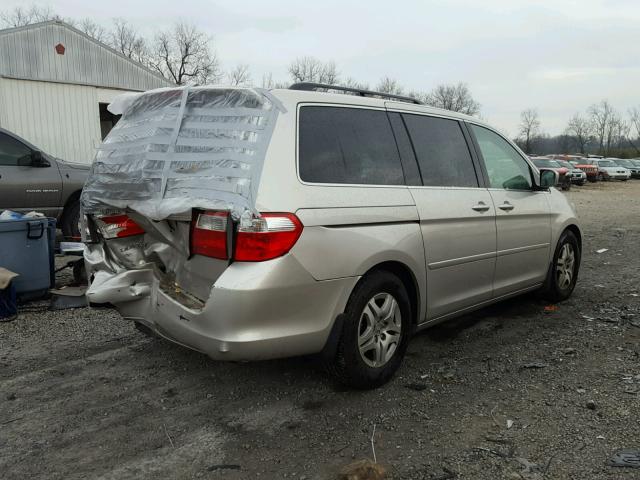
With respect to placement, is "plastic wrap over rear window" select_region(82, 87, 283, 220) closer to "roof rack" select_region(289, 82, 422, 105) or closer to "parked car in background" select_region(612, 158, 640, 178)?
"roof rack" select_region(289, 82, 422, 105)

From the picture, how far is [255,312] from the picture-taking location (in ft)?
9.04

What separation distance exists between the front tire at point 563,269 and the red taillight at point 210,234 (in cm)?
363

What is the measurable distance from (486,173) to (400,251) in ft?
4.89

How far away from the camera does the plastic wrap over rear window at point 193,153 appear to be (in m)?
2.86

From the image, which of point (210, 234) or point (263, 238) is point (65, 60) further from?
point (263, 238)

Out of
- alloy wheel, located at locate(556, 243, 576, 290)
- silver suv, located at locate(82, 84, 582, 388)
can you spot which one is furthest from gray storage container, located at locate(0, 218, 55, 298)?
alloy wheel, located at locate(556, 243, 576, 290)

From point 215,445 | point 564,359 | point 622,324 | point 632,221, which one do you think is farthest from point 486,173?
point 632,221

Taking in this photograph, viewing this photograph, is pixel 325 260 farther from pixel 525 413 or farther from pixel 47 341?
pixel 47 341

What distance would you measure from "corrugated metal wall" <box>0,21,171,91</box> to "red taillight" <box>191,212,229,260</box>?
12.6 meters

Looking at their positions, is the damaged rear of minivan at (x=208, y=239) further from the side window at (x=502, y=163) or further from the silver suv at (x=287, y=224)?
the side window at (x=502, y=163)

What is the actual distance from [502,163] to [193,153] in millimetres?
2841

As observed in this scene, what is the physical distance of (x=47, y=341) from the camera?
4496 mm

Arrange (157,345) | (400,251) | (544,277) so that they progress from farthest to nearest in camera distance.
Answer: (544,277), (157,345), (400,251)

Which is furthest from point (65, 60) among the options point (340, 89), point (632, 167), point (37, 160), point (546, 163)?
point (632, 167)
